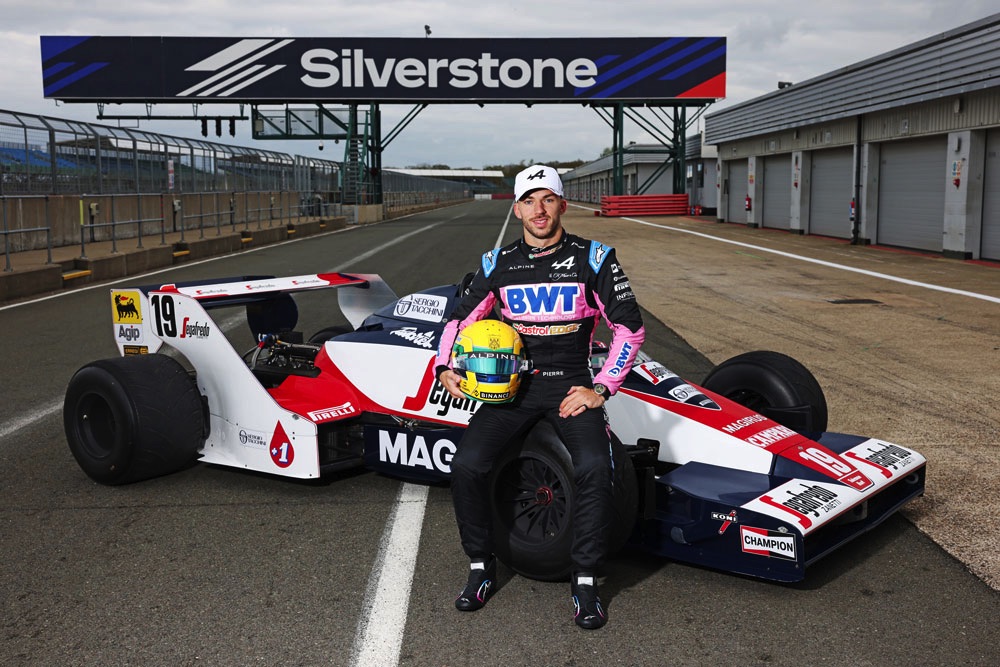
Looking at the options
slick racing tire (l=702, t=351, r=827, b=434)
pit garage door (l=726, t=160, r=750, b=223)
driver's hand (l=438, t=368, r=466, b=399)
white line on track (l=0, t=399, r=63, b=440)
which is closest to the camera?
driver's hand (l=438, t=368, r=466, b=399)

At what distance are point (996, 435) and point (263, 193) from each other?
30794mm

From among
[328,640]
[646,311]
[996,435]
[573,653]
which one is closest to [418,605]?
[328,640]

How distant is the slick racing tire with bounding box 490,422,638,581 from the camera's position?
11.8ft

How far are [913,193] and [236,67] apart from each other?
2932cm

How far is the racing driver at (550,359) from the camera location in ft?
11.6

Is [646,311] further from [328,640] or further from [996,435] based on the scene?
[328,640]

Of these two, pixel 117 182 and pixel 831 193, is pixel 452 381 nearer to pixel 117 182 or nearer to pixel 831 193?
pixel 117 182

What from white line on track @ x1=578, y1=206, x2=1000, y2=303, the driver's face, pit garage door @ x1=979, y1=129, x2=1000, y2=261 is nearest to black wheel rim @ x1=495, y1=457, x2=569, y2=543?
the driver's face

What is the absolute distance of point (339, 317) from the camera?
442 inches

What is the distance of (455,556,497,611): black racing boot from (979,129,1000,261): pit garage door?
19261 mm

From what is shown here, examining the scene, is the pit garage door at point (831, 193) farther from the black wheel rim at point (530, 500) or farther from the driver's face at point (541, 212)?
the black wheel rim at point (530, 500)

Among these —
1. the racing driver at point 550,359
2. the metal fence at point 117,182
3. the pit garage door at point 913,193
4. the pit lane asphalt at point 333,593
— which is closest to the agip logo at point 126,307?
the pit lane asphalt at point 333,593

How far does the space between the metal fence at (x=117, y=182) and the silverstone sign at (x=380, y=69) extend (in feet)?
21.5

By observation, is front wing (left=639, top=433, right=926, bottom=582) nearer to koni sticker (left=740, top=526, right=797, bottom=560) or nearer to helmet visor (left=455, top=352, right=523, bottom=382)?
koni sticker (left=740, top=526, right=797, bottom=560)
